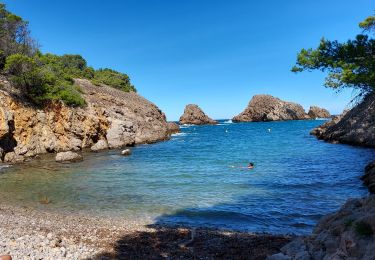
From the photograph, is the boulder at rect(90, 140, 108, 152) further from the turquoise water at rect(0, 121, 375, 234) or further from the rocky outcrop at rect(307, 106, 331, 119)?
the rocky outcrop at rect(307, 106, 331, 119)

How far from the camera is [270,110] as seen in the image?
160000 millimetres

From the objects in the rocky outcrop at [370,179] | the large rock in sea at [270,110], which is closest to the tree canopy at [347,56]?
the rocky outcrop at [370,179]

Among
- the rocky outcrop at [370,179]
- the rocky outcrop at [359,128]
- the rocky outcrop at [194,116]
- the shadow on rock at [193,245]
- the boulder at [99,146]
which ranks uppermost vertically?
the rocky outcrop at [194,116]

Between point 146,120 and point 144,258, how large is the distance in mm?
52270

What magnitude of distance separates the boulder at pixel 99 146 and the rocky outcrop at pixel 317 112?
14539cm

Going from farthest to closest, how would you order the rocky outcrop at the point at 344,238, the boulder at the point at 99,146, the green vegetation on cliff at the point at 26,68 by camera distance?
the boulder at the point at 99,146 < the green vegetation on cliff at the point at 26,68 < the rocky outcrop at the point at 344,238

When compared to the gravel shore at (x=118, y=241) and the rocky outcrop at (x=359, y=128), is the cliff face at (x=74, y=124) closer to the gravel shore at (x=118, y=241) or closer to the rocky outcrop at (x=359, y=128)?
the gravel shore at (x=118, y=241)

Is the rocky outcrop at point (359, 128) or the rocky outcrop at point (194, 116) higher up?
the rocky outcrop at point (194, 116)

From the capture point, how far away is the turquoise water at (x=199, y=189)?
16438 mm

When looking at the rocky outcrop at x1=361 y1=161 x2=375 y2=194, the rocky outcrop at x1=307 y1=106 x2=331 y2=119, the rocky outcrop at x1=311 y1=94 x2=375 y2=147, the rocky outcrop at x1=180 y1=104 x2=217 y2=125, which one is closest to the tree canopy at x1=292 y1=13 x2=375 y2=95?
the rocky outcrop at x1=361 y1=161 x2=375 y2=194

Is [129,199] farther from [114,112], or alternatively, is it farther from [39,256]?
[114,112]

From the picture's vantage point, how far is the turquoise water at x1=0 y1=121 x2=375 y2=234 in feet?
53.9

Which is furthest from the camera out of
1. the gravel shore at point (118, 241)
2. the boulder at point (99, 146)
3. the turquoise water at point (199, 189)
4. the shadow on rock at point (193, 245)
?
the boulder at point (99, 146)

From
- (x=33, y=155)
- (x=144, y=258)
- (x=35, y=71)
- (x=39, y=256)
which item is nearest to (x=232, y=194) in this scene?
(x=144, y=258)
